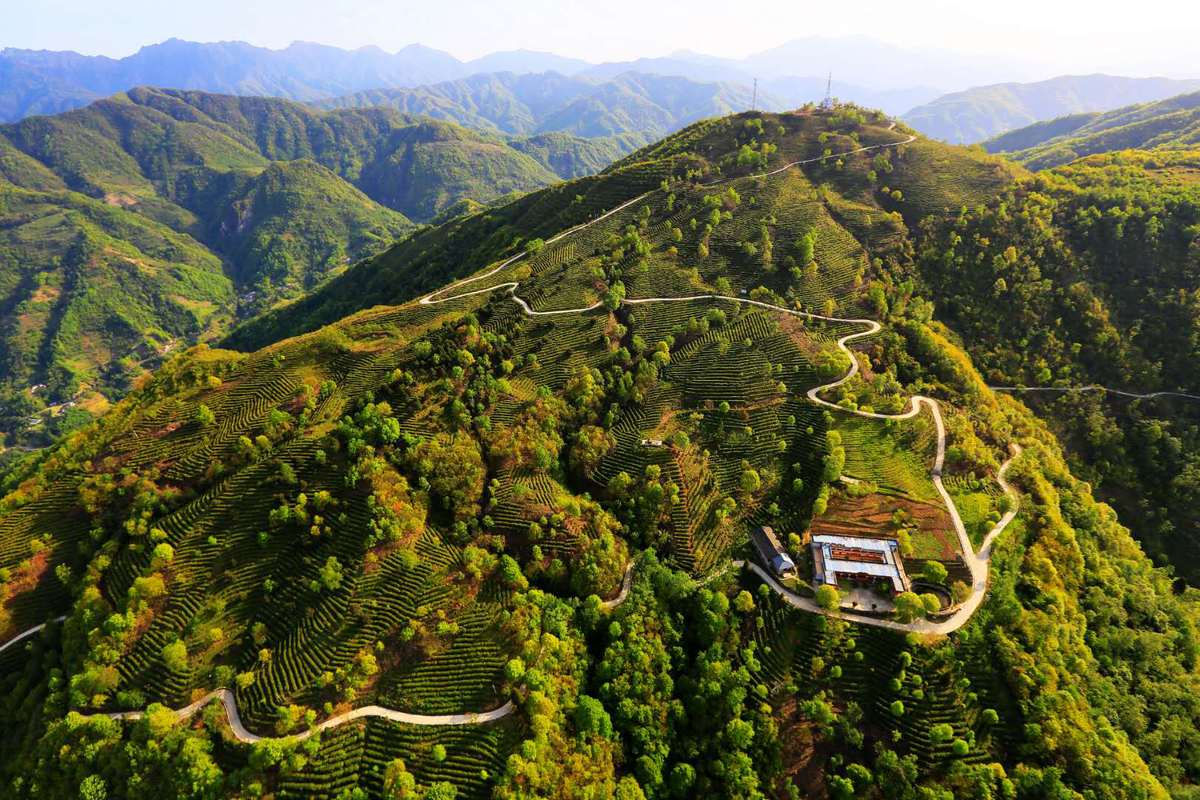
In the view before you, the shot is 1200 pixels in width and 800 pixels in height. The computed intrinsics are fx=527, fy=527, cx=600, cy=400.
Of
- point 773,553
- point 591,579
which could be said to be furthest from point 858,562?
point 591,579

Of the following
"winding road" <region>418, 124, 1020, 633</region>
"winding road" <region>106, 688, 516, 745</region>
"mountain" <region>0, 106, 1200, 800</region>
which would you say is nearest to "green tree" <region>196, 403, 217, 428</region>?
"mountain" <region>0, 106, 1200, 800</region>

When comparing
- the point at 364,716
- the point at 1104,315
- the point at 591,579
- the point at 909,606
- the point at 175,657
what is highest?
the point at 1104,315

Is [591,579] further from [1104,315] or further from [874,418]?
[1104,315]

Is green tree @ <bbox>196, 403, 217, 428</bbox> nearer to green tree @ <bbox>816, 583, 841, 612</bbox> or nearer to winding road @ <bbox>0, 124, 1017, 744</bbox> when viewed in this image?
winding road @ <bbox>0, 124, 1017, 744</bbox>

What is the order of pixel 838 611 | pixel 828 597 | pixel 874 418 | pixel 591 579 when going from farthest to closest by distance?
pixel 874 418 → pixel 591 579 → pixel 838 611 → pixel 828 597

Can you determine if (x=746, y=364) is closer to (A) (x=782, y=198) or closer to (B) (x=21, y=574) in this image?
(A) (x=782, y=198)

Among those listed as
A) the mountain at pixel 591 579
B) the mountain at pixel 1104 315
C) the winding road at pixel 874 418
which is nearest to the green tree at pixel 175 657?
the mountain at pixel 591 579
